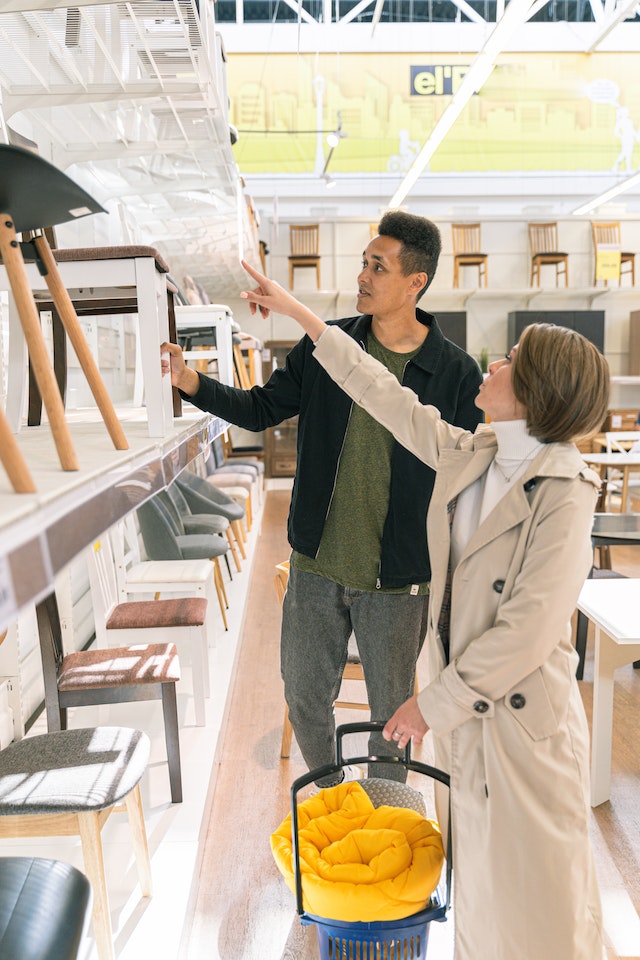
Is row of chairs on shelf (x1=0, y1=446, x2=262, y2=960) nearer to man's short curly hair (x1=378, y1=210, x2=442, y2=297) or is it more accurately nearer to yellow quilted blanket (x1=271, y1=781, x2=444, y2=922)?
yellow quilted blanket (x1=271, y1=781, x2=444, y2=922)

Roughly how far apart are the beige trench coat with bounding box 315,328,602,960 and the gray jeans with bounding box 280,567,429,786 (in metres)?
0.59

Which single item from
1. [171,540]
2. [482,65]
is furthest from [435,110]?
[171,540]

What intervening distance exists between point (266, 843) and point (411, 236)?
78.6 inches

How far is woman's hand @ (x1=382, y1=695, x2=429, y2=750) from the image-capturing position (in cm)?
160

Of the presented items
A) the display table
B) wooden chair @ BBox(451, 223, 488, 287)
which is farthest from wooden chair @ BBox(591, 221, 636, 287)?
the display table

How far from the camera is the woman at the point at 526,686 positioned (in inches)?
58.5

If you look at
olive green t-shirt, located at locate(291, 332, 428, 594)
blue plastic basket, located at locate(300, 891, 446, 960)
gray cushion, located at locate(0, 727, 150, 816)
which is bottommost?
blue plastic basket, located at locate(300, 891, 446, 960)

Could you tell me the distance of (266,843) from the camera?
2.68 meters

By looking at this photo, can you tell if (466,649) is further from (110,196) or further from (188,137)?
(110,196)

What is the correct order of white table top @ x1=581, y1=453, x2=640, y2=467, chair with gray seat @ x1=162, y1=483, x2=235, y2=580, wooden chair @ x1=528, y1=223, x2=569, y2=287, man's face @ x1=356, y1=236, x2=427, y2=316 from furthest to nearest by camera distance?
wooden chair @ x1=528, y1=223, x2=569, y2=287, white table top @ x1=581, y1=453, x2=640, y2=467, chair with gray seat @ x1=162, y1=483, x2=235, y2=580, man's face @ x1=356, y1=236, x2=427, y2=316

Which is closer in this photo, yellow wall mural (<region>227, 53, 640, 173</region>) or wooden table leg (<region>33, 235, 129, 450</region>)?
wooden table leg (<region>33, 235, 129, 450</region>)

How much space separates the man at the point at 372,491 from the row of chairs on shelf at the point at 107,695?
578 mm

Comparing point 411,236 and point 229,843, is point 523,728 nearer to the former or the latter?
point 411,236

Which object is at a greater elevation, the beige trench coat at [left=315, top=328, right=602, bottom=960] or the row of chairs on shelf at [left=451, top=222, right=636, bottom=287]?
the row of chairs on shelf at [left=451, top=222, right=636, bottom=287]
